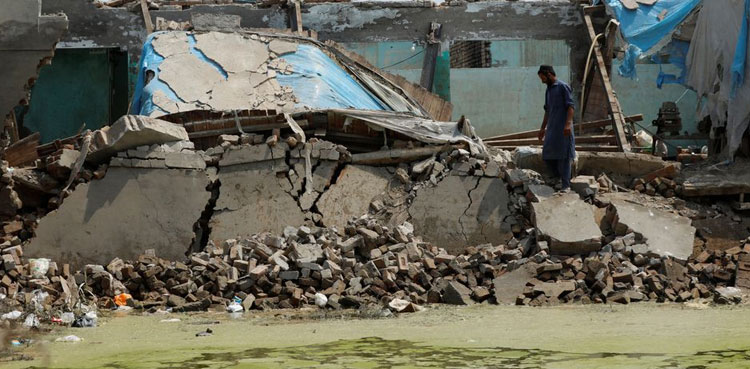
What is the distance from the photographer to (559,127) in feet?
36.4

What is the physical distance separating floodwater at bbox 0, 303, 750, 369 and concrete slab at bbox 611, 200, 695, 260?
123 cm

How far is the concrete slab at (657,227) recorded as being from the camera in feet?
33.3

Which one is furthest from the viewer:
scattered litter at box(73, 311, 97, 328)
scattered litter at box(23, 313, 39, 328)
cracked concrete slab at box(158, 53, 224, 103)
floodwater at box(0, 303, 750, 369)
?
cracked concrete slab at box(158, 53, 224, 103)

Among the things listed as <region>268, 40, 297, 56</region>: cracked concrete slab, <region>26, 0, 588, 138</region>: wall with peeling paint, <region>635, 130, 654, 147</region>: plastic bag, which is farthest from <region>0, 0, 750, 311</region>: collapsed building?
<region>26, 0, 588, 138</region>: wall with peeling paint

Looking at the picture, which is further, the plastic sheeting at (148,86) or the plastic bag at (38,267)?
the plastic sheeting at (148,86)

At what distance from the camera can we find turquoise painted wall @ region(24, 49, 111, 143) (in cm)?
1992

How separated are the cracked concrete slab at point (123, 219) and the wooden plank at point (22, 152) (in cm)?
131

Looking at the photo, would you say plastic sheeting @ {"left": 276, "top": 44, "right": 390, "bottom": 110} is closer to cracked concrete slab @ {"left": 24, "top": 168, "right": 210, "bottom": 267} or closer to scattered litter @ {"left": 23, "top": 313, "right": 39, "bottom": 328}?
cracked concrete slab @ {"left": 24, "top": 168, "right": 210, "bottom": 267}

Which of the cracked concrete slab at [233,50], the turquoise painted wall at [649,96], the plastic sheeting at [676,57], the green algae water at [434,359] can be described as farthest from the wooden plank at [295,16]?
the green algae water at [434,359]

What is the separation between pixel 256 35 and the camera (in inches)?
530

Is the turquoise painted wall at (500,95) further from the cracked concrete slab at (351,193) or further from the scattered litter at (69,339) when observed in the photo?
the scattered litter at (69,339)

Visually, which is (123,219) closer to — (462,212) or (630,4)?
(462,212)

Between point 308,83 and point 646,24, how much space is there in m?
6.08

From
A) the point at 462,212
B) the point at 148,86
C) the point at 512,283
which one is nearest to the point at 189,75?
the point at 148,86
